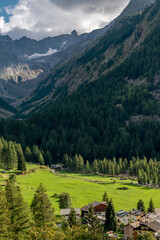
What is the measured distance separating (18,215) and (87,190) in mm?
59957

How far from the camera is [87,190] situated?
95.9 m

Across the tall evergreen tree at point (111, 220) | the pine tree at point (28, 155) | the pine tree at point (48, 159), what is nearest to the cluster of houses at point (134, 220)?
the tall evergreen tree at point (111, 220)

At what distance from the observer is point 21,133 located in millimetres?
185625

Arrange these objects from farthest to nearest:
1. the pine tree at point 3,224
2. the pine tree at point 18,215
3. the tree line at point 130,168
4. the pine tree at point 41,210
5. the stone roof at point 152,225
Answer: the tree line at point 130,168 < the stone roof at point 152,225 < the pine tree at point 41,210 < the pine tree at point 18,215 < the pine tree at point 3,224

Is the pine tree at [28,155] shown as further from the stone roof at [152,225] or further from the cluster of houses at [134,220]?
the stone roof at [152,225]

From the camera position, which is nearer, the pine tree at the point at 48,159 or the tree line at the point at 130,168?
the tree line at the point at 130,168

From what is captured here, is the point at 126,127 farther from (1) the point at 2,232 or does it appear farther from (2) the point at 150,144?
(1) the point at 2,232

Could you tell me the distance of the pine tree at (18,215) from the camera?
124ft

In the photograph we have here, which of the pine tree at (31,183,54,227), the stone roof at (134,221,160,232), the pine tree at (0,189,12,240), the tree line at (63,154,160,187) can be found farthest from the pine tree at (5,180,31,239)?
the tree line at (63,154,160,187)

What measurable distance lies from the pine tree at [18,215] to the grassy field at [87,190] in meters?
32.1

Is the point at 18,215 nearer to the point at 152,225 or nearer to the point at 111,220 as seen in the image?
the point at 111,220

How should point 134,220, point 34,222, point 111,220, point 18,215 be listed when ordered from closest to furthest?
point 18,215
point 34,222
point 111,220
point 134,220

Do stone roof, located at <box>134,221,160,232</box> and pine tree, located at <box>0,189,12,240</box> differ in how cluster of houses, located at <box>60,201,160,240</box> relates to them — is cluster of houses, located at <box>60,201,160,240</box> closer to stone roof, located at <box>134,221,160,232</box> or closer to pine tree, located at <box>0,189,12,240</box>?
stone roof, located at <box>134,221,160,232</box>

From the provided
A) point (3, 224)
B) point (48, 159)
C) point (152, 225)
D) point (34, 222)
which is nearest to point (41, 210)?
point (34, 222)
